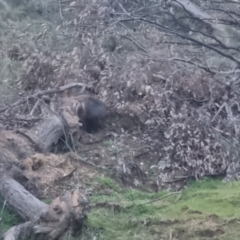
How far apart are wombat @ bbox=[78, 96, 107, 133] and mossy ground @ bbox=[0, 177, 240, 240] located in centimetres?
113

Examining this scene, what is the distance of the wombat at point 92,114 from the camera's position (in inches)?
283

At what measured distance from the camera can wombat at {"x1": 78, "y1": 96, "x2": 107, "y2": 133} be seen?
7184mm

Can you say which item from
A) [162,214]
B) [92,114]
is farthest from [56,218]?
[92,114]

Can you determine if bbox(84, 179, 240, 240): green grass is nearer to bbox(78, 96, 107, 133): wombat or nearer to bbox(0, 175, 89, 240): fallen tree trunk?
bbox(0, 175, 89, 240): fallen tree trunk

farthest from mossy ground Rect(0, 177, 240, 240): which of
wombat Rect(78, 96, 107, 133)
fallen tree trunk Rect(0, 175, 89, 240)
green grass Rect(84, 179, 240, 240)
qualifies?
wombat Rect(78, 96, 107, 133)

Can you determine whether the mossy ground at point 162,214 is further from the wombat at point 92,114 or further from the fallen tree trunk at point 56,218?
the wombat at point 92,114

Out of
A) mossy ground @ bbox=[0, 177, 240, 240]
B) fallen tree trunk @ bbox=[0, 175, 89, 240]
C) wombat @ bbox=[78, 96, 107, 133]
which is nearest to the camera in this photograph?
fallen tree trunk @ bbox=[0, 175, 89, 240]

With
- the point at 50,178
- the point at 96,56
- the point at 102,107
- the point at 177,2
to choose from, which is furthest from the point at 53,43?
the point at 50,178

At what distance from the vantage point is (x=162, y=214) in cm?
561

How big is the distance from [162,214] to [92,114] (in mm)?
1968

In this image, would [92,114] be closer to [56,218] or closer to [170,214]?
[170,214]

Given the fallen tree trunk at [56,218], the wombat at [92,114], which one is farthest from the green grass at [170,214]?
the wombat at [92,114]

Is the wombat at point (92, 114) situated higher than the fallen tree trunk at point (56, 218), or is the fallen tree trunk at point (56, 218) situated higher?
the fallen tree trunk at point (56, 218)

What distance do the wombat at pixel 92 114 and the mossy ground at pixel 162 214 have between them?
44.6 inches
